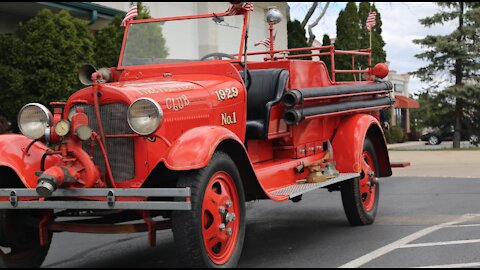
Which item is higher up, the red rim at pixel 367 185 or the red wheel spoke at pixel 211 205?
the red wheel spoke at pixel 211 205

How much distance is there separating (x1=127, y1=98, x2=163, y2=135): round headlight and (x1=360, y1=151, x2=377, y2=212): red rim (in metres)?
3.56

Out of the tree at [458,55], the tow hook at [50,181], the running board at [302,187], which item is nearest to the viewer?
the tow hook at [50,181]

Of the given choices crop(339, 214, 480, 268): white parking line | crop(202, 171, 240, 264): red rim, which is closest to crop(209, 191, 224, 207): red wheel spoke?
crop(202, 171, 240, 264): red rim

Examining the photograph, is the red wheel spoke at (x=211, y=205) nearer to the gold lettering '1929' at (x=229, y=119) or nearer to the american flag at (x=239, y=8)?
the gold lettering '1929' at (x=229, y=119)

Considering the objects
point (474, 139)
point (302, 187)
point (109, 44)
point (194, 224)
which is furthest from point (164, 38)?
point (474, 139)

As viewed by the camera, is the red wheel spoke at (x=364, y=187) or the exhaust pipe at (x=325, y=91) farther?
the red wheel spoke at (x=364, y=187)

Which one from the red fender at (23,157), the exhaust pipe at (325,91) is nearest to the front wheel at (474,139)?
the exhaust pipe at (325,91)

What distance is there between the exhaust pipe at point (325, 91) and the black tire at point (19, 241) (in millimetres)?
2572

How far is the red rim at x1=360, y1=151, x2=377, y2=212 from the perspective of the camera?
766 cm

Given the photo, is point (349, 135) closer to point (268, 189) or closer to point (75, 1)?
point (268, 189)

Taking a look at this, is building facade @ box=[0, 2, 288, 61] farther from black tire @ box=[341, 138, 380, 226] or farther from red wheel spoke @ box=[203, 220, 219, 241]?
red wheel spoke @ box=[203, 220, 219, 241]

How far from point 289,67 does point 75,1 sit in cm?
1143

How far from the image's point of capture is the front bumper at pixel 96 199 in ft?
14.2

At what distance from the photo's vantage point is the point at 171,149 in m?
4.71
